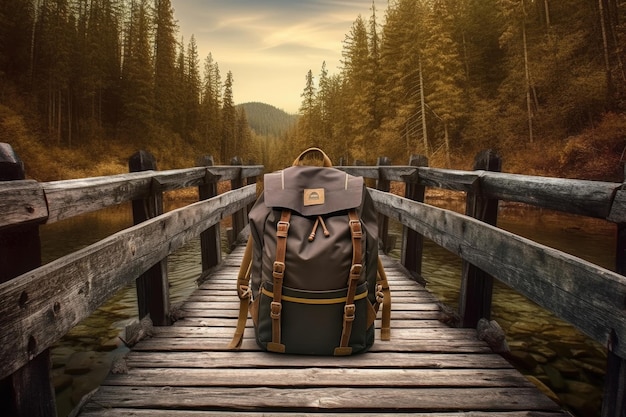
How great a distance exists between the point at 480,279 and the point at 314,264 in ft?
5.07

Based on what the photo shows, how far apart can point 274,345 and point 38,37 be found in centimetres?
5264

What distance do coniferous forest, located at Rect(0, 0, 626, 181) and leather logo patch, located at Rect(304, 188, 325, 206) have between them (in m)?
9.64

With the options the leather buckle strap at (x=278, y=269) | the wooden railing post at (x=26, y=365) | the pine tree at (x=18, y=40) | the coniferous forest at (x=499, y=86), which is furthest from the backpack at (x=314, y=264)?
the pine tree at (x=18, y=40)

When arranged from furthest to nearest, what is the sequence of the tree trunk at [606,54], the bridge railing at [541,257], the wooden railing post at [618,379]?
the tree trunk at [606,54], the wooden railing post at [618,379], the bridge railing at [541,257]

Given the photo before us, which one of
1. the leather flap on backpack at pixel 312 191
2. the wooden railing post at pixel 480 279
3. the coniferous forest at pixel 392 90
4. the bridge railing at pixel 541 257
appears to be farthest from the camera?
the coniferous forest at pixel 392 90

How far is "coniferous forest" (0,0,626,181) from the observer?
21.5m

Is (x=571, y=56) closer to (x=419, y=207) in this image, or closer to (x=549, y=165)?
(x=549, y=165)

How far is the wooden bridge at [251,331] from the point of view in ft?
5.03

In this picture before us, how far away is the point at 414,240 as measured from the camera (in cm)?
489

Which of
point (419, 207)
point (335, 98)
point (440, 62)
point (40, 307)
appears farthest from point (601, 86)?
point (335, 98)

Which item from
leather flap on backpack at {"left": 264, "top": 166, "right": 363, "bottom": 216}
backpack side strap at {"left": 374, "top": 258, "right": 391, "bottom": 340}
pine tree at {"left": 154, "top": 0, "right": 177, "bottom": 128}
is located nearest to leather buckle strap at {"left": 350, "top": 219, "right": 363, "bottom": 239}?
leather flap on backpack at {"left": 264, "top": 166, "right": 363, "bottom": 216}

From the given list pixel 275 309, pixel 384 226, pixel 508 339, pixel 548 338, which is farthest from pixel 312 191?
pixel 548 338

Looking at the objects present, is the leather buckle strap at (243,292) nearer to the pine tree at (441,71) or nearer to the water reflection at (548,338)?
the water reflection at (548,338)

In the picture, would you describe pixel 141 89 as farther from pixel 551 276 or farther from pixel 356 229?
pixel 551 276
